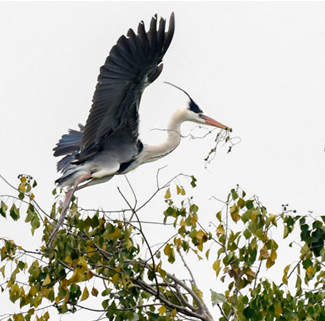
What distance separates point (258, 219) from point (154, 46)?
91.8 inches

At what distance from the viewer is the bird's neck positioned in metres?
7.36

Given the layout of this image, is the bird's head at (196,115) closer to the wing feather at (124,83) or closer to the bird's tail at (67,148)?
the wing feather at (124,83)

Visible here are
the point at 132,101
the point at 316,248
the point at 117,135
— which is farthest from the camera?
the point at 117,135

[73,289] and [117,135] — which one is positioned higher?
[117,135]

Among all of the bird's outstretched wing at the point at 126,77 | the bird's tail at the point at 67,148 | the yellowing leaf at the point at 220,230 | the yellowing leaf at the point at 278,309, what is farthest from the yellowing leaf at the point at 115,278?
the bird's tail at the point at 67,148

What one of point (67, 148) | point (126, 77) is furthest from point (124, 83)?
point (67, 148)

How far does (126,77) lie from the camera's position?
20.7ft

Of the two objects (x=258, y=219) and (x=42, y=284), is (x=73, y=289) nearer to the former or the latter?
(x=42, y=284)

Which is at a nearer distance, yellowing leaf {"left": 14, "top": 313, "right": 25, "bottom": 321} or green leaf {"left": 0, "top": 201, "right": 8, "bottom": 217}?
yellowing leaf {"left": 14, "top": 313, "right": 25, "bottom": 321}

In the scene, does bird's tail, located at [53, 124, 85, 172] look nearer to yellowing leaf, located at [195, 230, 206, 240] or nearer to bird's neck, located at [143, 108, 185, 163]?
bird's neck, located at [143, 108, 185, 163]

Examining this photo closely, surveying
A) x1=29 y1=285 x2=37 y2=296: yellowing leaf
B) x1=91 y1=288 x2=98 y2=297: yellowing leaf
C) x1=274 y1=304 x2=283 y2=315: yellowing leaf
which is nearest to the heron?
x1=91 y1=288 x2=98 y2=297: yellowing leaf

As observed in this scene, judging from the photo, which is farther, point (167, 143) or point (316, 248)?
point (167, 143)

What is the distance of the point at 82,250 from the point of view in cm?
444

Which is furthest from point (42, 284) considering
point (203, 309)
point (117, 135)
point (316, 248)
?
point (117, 135)
